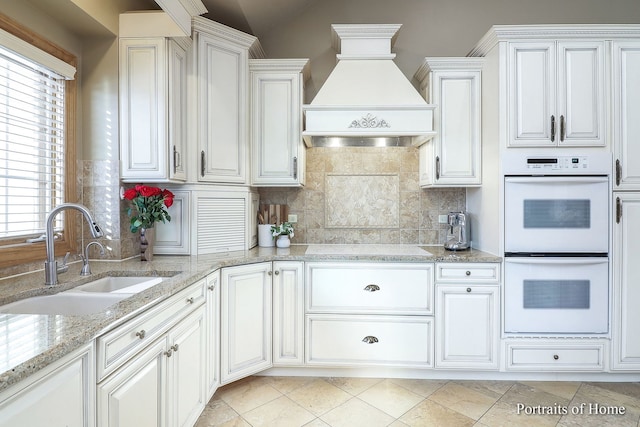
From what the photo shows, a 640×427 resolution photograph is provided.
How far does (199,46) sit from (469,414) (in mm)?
3028

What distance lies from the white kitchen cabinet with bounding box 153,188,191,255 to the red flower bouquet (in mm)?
203

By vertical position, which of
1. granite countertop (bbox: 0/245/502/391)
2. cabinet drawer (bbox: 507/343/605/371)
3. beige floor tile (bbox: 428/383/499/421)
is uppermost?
granite countertop (bbox: 0/245/502/391)

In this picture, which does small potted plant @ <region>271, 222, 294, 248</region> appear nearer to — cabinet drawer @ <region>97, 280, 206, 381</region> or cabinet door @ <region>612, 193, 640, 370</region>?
cabinet drawer @ <region>97, 280, 206, 381</region>

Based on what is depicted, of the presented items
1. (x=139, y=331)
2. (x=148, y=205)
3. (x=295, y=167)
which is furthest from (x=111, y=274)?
(x=295, y=167)

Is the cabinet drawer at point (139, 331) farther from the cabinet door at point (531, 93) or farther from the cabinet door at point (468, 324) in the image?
the cabinet door at point (531, 93)

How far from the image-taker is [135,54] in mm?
2154

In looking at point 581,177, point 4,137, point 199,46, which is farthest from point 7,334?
point 581,177

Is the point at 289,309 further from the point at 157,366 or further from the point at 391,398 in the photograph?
the point at 157,366

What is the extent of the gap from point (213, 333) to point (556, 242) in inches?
94.8

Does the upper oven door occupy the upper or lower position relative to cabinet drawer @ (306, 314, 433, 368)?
upper

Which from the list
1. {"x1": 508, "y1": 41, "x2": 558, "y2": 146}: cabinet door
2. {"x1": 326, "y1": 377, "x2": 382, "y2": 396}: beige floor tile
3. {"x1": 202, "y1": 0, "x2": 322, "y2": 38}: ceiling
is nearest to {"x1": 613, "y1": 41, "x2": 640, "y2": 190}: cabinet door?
{"x1": 508, "y1": 41, "x2": 558, "y2": 146}: cabinet door

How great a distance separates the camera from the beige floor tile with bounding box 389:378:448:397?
2.29 metres

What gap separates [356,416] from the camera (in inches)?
79.4

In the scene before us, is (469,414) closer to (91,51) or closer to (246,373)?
(246,373)
